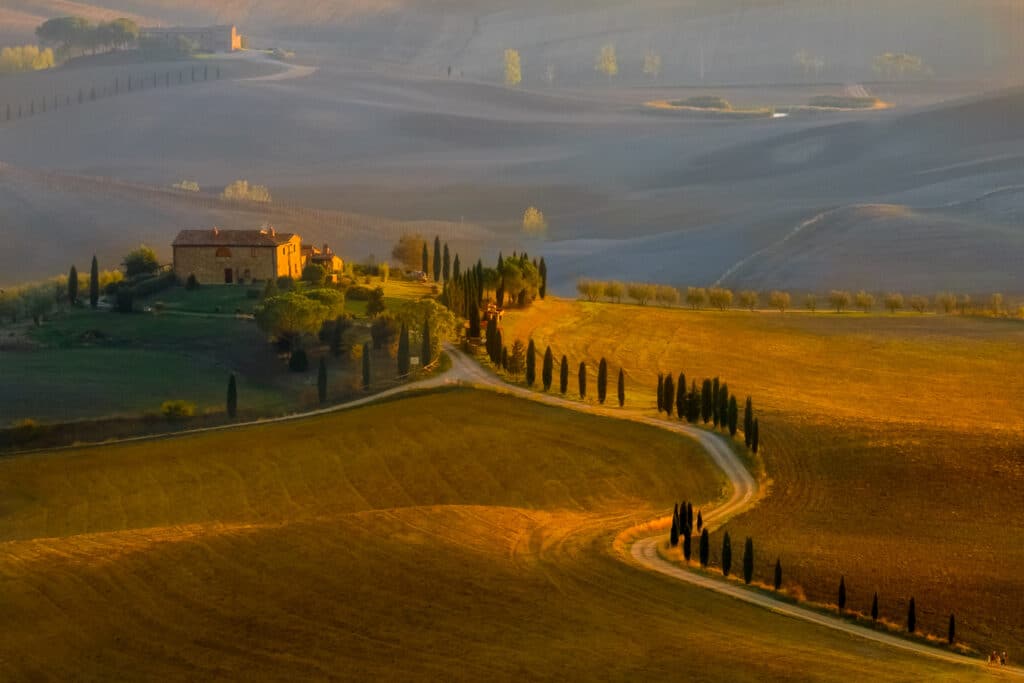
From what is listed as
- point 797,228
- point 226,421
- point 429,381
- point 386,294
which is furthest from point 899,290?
point 226,421

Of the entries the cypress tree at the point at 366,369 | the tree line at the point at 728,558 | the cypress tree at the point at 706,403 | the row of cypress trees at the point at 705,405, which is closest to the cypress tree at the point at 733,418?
the row of cypress trees at the point at 705,405

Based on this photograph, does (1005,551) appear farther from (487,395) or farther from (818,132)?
(818,132)

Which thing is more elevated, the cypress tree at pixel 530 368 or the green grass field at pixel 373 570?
the cypress tree at pixel 530 368

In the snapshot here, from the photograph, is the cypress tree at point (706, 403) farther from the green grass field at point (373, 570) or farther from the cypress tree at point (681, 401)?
the green grass field at point (373, 570)

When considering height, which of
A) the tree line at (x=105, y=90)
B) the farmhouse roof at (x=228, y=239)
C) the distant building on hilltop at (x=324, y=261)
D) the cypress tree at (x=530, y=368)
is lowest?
the cypress tree at (x=530, y=368)

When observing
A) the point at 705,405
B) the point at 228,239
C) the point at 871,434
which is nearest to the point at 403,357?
the point at 705,405
